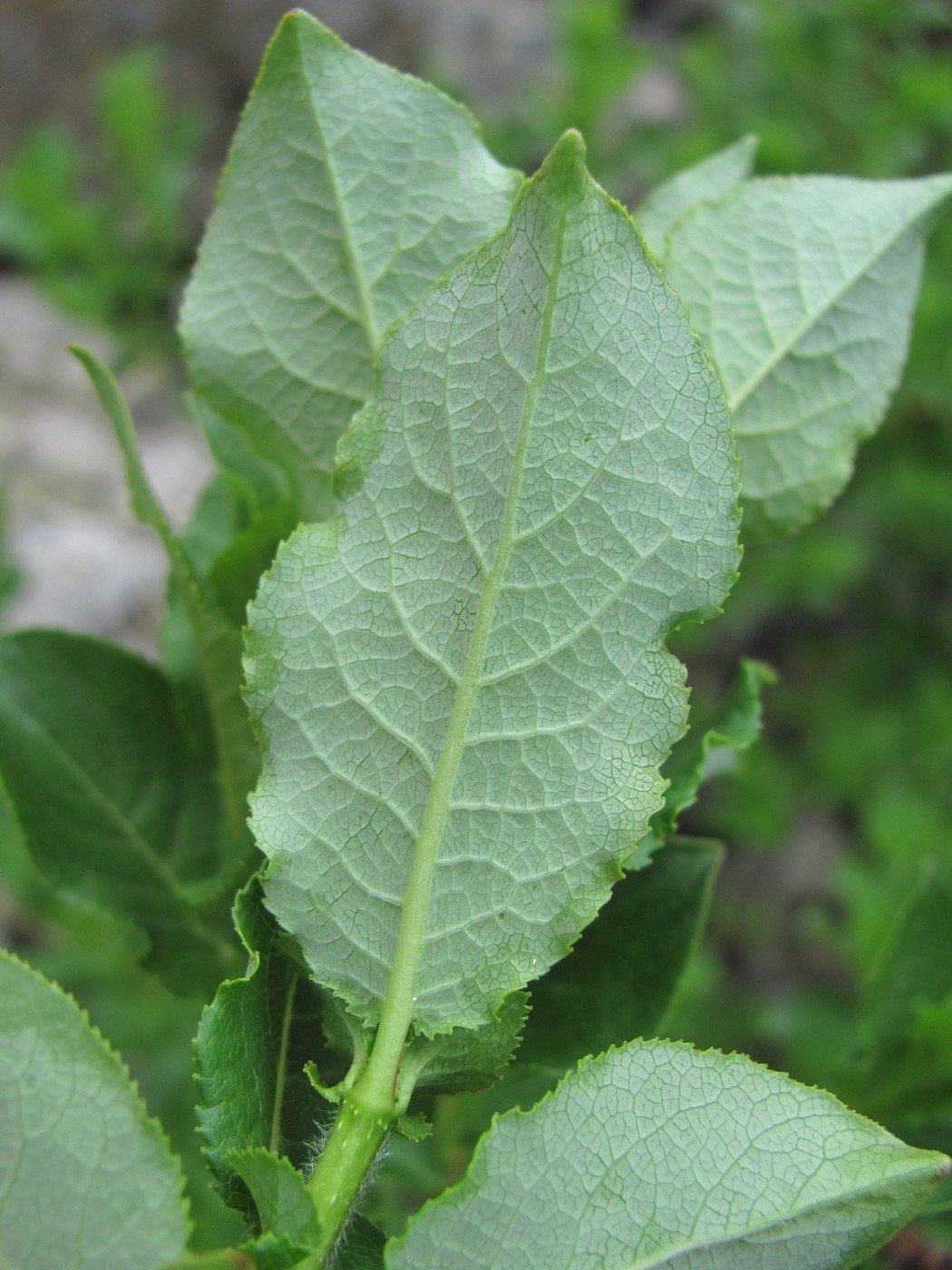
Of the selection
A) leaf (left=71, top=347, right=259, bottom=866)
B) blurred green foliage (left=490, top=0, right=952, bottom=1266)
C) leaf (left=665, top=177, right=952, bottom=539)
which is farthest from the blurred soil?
leaf (left=665, top=177, right=952, bottom=539)

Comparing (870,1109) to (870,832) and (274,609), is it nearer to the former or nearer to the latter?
(274,609)

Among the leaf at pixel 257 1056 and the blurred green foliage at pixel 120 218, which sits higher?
the leaf at pixel 257 1056

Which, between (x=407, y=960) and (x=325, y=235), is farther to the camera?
(x=325, y=235)

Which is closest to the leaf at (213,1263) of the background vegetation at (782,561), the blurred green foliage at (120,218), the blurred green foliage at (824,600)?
the background vegetation at (782,561)

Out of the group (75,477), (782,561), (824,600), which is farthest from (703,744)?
(75,477)

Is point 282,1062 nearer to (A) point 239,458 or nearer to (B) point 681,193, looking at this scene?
(A) point 239,458

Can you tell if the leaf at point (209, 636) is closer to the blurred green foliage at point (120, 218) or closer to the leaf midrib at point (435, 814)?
the leaf midrib at point (435, 814)

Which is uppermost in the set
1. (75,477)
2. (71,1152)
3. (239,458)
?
(239,458)
